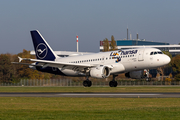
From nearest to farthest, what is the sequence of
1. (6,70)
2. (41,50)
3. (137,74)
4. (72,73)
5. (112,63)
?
(112,63) < (137,74) < (72,73) < (41,50) < (6,70)

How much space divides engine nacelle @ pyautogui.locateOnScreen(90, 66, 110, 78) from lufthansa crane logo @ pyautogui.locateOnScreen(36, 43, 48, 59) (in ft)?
41.6

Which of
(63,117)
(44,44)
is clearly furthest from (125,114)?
(44,44)

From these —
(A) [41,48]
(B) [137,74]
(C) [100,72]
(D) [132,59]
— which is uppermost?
(A) [41,48]

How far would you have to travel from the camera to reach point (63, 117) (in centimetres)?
1491

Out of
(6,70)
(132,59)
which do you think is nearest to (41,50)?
(132,59)

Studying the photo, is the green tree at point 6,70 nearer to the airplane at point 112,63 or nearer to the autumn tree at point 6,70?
the autumn tree at point 6,70

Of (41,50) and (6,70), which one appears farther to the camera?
(6,70)

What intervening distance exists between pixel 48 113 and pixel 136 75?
103 ft

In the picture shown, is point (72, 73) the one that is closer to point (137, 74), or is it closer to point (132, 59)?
point (137, 74)

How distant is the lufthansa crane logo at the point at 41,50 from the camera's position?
53.9 m

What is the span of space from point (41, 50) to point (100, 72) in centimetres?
1497

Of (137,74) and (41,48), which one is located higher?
(41,48)

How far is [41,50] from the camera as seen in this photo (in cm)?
5412

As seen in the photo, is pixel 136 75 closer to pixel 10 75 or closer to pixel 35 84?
pixel 35 84
